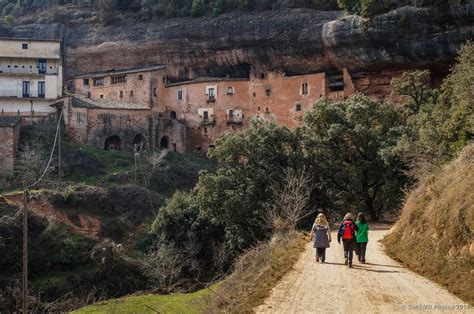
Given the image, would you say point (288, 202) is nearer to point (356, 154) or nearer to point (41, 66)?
point (356, 154)

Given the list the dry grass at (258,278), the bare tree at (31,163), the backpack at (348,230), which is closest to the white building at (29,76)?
the bare tree at (31,163)

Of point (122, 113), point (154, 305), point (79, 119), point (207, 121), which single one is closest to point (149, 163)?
point (122, 113)

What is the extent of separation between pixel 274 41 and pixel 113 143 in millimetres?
15631

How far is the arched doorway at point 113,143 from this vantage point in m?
48.9

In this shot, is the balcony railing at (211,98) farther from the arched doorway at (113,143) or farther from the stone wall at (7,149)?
the stone wall at (7,149)

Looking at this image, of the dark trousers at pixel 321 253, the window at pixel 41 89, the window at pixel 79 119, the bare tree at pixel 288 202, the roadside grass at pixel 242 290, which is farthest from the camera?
the window at pixel 41 89

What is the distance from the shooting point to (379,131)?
1195 inches

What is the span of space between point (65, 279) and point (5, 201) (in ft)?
26.1

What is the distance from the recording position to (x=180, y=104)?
5316cm

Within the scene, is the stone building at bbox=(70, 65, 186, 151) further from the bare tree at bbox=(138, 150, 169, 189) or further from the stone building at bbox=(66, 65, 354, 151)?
the bare tree at bbox=(138, 150, 169, 189)

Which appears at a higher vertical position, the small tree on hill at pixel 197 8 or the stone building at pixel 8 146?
the small tree on hill at pixel 197 8

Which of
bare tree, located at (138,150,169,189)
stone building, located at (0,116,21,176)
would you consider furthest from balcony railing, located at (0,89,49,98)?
bare tree, located at (138,150,169,189)

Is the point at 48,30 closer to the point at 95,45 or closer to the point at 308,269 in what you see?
the point at 95,45

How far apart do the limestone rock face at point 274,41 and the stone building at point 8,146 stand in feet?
53.8
